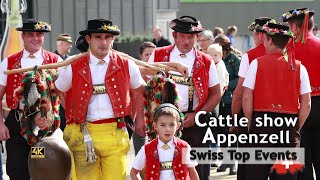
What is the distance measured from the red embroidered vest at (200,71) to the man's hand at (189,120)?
4.4 inches

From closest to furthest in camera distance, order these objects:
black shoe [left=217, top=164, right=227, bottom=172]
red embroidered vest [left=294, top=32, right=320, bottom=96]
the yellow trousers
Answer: the yellow trousers → red embroidered vest [left=294, top=32, right=320, bottom=96] → black shoe [left=217, top=164, right=227, bottom=172]

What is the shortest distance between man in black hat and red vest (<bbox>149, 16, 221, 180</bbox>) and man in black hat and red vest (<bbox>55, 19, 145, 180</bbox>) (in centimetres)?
121

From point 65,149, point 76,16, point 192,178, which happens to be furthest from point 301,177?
point 76,16

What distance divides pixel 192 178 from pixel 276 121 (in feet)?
3.60

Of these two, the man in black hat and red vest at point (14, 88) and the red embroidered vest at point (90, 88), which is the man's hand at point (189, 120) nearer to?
the red embroidered vest at point (90, 88)

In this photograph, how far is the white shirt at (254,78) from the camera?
29.5 feet

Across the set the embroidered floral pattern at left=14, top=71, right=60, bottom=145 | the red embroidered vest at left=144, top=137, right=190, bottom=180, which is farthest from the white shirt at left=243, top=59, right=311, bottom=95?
the embroidered floral pattern at left=14, top=71, right=60, bottom=145

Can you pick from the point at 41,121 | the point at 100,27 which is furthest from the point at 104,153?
the point at 100,27

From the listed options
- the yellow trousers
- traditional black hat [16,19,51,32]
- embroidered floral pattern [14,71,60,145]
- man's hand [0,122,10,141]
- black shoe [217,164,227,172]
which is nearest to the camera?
the yellow trousers

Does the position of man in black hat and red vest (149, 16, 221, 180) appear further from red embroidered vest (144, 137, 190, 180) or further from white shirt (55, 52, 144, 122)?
red embroidered vest (144, 137, 190, 180)

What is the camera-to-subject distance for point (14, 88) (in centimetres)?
963

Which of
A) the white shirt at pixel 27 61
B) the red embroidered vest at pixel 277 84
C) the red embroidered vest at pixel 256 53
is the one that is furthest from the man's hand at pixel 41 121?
the red embroidered vest at pixel 256 53

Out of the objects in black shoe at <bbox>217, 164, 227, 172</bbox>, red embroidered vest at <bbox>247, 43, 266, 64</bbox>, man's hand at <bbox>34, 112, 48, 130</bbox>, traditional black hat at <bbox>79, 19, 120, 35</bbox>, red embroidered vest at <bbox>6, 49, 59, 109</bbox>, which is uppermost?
traditional black hat at <bbox>79, 19, 120, 35</bbox>

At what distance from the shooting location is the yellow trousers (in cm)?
838
